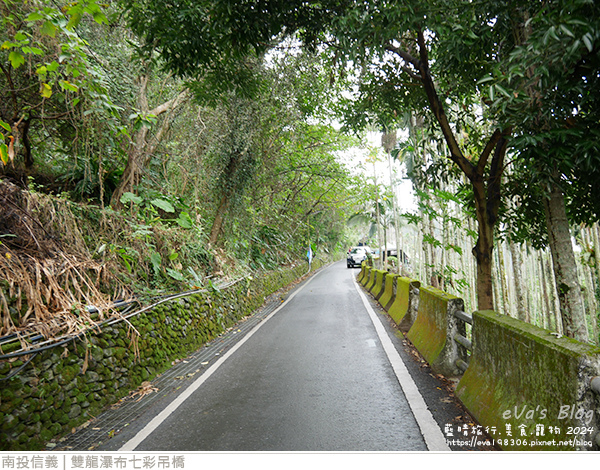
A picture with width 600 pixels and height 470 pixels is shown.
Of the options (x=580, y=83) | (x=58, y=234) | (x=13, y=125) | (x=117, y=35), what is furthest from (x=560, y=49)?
(x=117, y=35)

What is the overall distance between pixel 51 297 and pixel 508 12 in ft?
18.3

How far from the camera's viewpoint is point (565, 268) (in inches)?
139

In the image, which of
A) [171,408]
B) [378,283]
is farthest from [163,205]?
[378,283]

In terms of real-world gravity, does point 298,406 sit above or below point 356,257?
below

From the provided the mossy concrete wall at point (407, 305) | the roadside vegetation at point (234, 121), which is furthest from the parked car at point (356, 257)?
the mossy concrete wall at point (407, 305)

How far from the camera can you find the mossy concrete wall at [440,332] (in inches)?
172

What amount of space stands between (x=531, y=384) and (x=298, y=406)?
6.98ft

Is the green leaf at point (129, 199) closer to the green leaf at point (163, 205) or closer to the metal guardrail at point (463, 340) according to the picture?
the green leaf at point (163, 205)

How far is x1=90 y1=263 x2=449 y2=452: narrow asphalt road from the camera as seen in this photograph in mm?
2967

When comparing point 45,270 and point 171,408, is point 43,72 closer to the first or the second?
point 45,270

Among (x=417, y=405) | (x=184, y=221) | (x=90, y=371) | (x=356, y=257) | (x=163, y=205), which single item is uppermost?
(x=163, y=205)

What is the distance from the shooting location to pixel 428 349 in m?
4.95

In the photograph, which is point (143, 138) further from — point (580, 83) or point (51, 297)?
point (580, 83)

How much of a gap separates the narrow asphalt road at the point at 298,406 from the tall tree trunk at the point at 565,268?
68.8 inches
